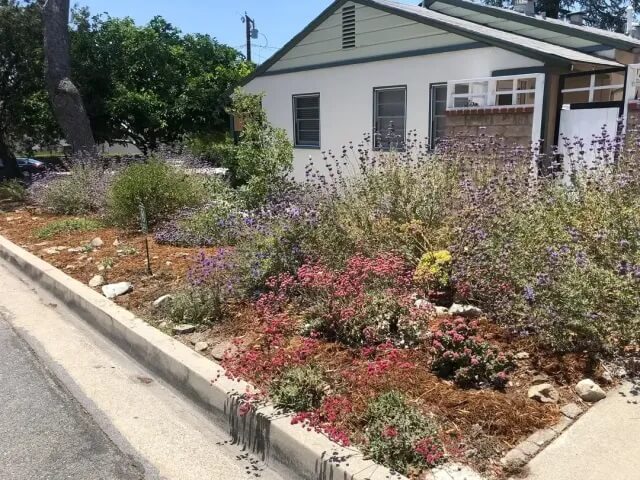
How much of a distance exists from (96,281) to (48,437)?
109 inches

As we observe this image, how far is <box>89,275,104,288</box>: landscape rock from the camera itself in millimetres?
5781

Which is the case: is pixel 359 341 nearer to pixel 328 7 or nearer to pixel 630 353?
pixel 630 353

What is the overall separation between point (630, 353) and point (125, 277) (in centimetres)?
472

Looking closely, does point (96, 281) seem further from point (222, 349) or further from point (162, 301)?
point (222, 349)

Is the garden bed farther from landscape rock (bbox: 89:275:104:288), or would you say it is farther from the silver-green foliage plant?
the silver-green foliage plant

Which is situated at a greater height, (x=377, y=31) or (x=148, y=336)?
(x=377, y=31)

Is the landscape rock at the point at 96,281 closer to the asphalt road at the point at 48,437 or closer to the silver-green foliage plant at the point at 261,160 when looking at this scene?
the asphalt road at the point at 48,437

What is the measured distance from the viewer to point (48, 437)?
3.30 m

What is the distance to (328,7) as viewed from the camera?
38.5 ft

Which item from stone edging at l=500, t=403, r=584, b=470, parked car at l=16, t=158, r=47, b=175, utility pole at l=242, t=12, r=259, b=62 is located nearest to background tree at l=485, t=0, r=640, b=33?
utility pole at l=242, t=12, r=259, b=62

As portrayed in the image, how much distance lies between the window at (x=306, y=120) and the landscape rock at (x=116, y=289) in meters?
7.58

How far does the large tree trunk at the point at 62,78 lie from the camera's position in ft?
41.2

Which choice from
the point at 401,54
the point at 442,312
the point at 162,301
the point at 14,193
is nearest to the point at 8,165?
the point at 14,193

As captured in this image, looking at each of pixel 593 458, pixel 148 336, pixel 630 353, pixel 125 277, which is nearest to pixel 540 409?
pixel 593 458
